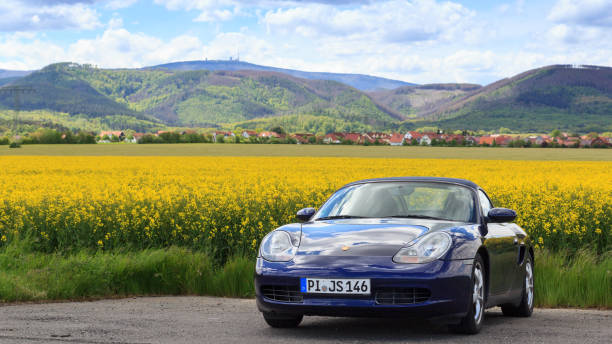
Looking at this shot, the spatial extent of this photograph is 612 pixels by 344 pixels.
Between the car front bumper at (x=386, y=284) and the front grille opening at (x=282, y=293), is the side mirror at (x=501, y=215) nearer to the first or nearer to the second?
the car front bumper at (x=386, y=284)

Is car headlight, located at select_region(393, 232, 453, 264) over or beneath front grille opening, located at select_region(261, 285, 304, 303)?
over

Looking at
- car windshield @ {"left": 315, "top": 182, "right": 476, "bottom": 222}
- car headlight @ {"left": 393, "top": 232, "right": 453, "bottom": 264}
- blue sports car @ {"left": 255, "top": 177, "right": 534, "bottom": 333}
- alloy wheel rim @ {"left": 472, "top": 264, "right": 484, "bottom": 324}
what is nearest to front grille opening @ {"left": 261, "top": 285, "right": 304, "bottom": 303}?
blue sports car @ {"left": 255, "top": 177, "right": 534, "bottom": 333}

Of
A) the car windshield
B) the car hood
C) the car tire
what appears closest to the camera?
the car hood

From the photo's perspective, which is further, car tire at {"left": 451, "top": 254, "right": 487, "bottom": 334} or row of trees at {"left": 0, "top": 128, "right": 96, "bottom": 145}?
row of trees at {"left": 0, "top": 128, "right": 96, "bottom": 145}

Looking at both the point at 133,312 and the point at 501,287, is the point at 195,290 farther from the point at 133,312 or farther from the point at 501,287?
the point at 501,287

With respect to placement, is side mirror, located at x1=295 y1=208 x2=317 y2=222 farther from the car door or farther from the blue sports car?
the car door

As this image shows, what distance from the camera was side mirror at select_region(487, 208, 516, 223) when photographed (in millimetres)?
7809

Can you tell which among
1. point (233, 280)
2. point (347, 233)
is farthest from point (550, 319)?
point (233, 280)

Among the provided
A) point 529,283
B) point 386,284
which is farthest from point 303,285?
point 529,283

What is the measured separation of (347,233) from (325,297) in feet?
2.22

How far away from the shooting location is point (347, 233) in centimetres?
721

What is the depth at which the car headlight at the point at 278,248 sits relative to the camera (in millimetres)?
7057

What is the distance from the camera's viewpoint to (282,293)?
705 cm

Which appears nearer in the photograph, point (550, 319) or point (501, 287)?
point (501, 287)
